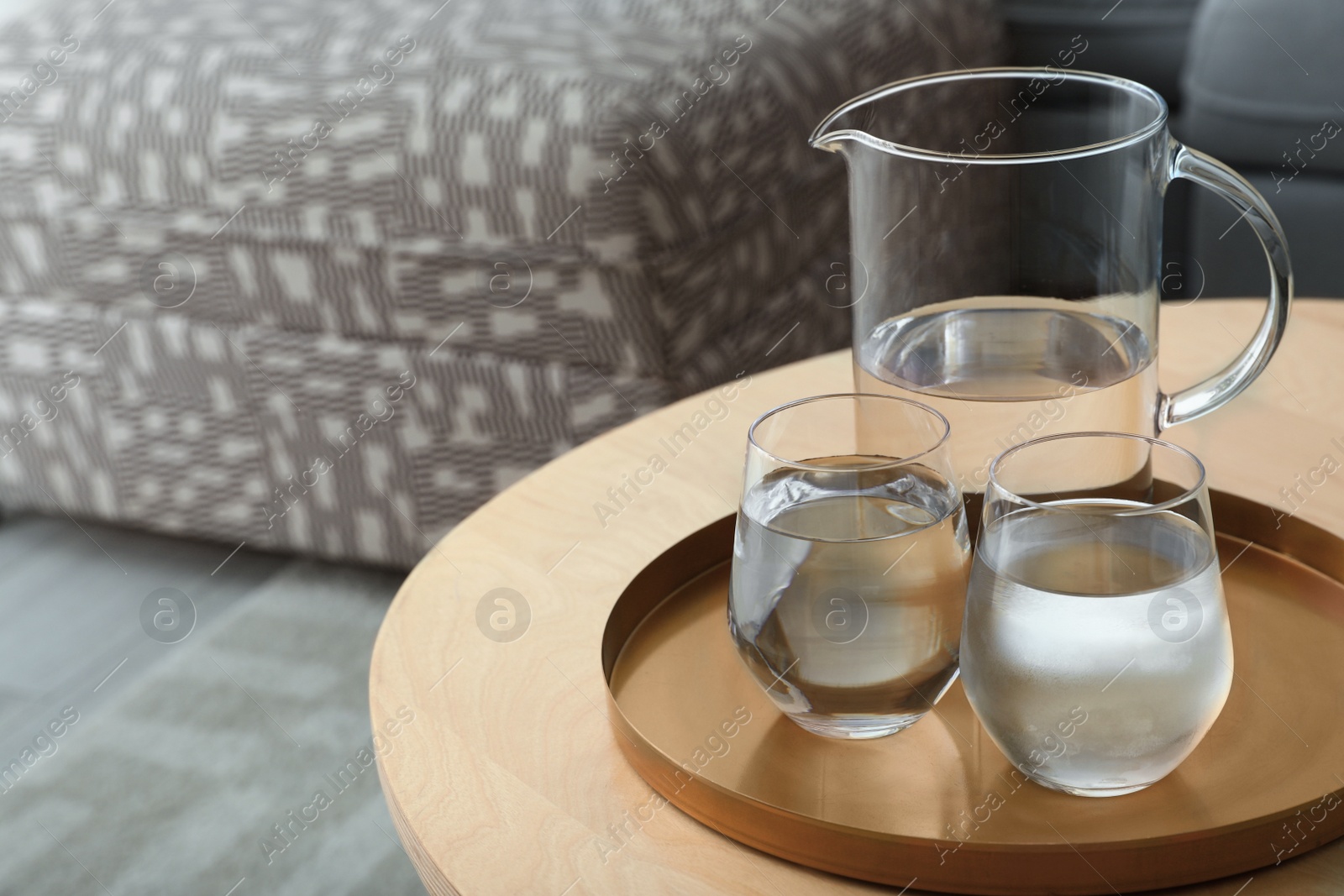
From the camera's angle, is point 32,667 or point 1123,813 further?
point 32,667

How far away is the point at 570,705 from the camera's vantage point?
19.1 inches

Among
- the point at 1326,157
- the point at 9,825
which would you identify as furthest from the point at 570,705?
the point at 1326,157

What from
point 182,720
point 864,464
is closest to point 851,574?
point 864,464

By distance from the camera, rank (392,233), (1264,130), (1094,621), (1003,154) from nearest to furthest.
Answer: (1094,621)
(1003,154)
(392,233)
(1264,130)

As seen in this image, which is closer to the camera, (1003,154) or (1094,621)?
(1094,621)

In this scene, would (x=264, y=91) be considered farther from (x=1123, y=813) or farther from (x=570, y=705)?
(x=1123, y=813)

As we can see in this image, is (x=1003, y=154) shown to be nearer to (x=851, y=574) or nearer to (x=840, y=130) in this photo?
(x=840, y=130)

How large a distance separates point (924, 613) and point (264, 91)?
3.05 feet

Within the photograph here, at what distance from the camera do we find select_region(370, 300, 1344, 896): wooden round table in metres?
0.41

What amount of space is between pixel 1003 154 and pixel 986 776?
0.71 ft

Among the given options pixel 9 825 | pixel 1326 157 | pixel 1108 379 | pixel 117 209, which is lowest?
pixel 9 825

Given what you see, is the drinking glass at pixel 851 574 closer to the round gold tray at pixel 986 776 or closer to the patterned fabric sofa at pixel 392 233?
the round gold tray at pixel 986 776

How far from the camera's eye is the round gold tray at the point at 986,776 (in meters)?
0.38

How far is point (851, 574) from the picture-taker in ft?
1.29
